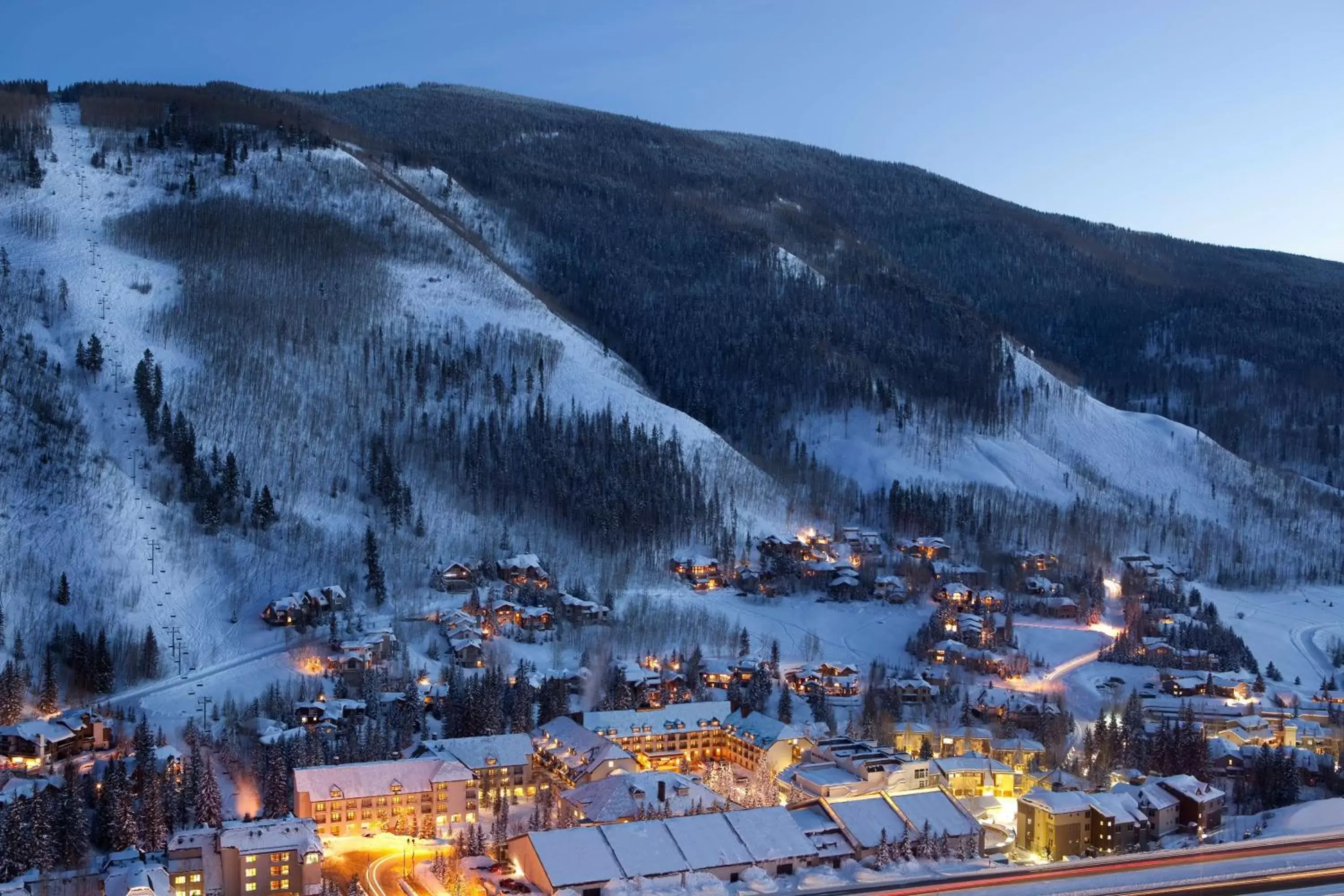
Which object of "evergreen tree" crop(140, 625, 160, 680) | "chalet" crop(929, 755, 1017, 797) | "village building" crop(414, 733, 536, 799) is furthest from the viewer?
"evergreen tree" crop(140, 625, 160, 680)

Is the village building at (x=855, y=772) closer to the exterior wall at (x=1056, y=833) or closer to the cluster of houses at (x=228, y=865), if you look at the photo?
the exterior wall at (x=1056, y=833)

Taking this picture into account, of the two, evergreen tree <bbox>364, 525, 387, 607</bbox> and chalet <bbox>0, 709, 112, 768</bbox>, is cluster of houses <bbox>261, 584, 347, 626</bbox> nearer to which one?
evergreen tree <bbox>364, 525, 387, 607</bbox>

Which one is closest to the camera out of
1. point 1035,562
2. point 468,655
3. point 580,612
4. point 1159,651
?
point 468,655

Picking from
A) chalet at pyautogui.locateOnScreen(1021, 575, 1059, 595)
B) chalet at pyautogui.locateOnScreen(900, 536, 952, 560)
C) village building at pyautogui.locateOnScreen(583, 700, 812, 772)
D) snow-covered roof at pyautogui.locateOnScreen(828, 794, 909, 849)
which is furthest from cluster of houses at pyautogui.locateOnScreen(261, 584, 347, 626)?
chalet at pyautogui.locateOnScreen(1021, 575, 1059, 595)

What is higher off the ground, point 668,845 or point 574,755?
point 668,845

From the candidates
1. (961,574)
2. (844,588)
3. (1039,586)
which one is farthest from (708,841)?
(1039,586)

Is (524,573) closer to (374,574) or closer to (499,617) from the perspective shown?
(499,617)
